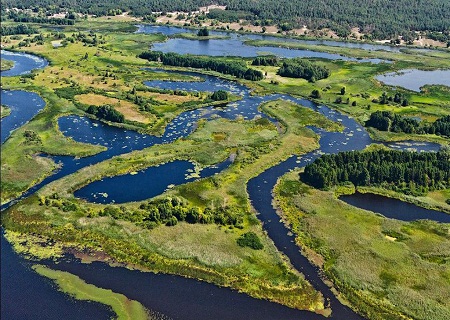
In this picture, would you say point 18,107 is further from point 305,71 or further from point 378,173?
point 305,71

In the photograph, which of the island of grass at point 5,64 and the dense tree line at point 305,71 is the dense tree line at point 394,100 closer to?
the dense tree line at point 305,71

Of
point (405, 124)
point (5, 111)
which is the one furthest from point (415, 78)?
point (5, 111)

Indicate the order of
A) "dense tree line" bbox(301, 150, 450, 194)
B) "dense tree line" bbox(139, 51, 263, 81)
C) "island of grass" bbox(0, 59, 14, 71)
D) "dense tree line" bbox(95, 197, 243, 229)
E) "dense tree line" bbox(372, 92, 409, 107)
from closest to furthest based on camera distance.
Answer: "dense tree line" bbox(95, 197, 243, 229)
"dense tree line" bbox(301, 150, 450, 194)
"dense tree line" bbox(372, 92, 409, 107)
"dense tree line" bbox(139, 51, 263, 81)
"island of grass" bbox(0, 59, 14, 71)

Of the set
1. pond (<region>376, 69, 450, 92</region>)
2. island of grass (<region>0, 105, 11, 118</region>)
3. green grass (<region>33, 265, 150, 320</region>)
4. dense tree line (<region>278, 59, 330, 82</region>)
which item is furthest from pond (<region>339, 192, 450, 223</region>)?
island of grass (<region>0, 105, 11, 118</region>)

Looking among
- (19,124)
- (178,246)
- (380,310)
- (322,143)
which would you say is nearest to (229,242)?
(178,246)

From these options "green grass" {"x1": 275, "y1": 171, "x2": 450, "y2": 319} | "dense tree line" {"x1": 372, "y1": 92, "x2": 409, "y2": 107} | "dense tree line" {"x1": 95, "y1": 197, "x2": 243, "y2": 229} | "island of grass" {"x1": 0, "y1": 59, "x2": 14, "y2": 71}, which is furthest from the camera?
"island of grass" {"x1": 0, "y1": 59, "x2": 14, "y2": 71}

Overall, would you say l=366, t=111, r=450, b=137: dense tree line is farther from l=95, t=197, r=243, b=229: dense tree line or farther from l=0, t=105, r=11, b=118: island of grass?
l=0, t=105, r=11, b=118: island of grass
